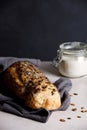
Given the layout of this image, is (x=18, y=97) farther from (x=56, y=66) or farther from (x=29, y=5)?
(x=29, y=5)

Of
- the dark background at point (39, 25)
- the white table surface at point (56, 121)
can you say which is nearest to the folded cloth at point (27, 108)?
the white table surface at point (56, 121)

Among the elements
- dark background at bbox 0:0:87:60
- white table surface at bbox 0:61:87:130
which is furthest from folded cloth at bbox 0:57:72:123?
dark background at bbox 0:0:87:60

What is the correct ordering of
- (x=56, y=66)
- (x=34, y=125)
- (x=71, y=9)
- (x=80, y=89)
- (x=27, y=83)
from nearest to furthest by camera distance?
(x=34, y=125), (x=27, y=83), (x=80, y=89), (x=56, y=66), (x=71, y=9)

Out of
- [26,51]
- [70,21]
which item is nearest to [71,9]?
[70,21]

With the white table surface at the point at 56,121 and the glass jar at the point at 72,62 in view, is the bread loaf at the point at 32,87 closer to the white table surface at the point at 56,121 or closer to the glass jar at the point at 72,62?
the white table surface at the point at 56,121

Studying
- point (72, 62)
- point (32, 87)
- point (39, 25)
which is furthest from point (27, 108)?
point (39, 25)

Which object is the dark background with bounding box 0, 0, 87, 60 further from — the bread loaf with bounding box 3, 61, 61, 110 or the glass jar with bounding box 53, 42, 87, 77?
the bread loaf with bounding box 3, 61, 61, 110

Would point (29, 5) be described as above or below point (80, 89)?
above
